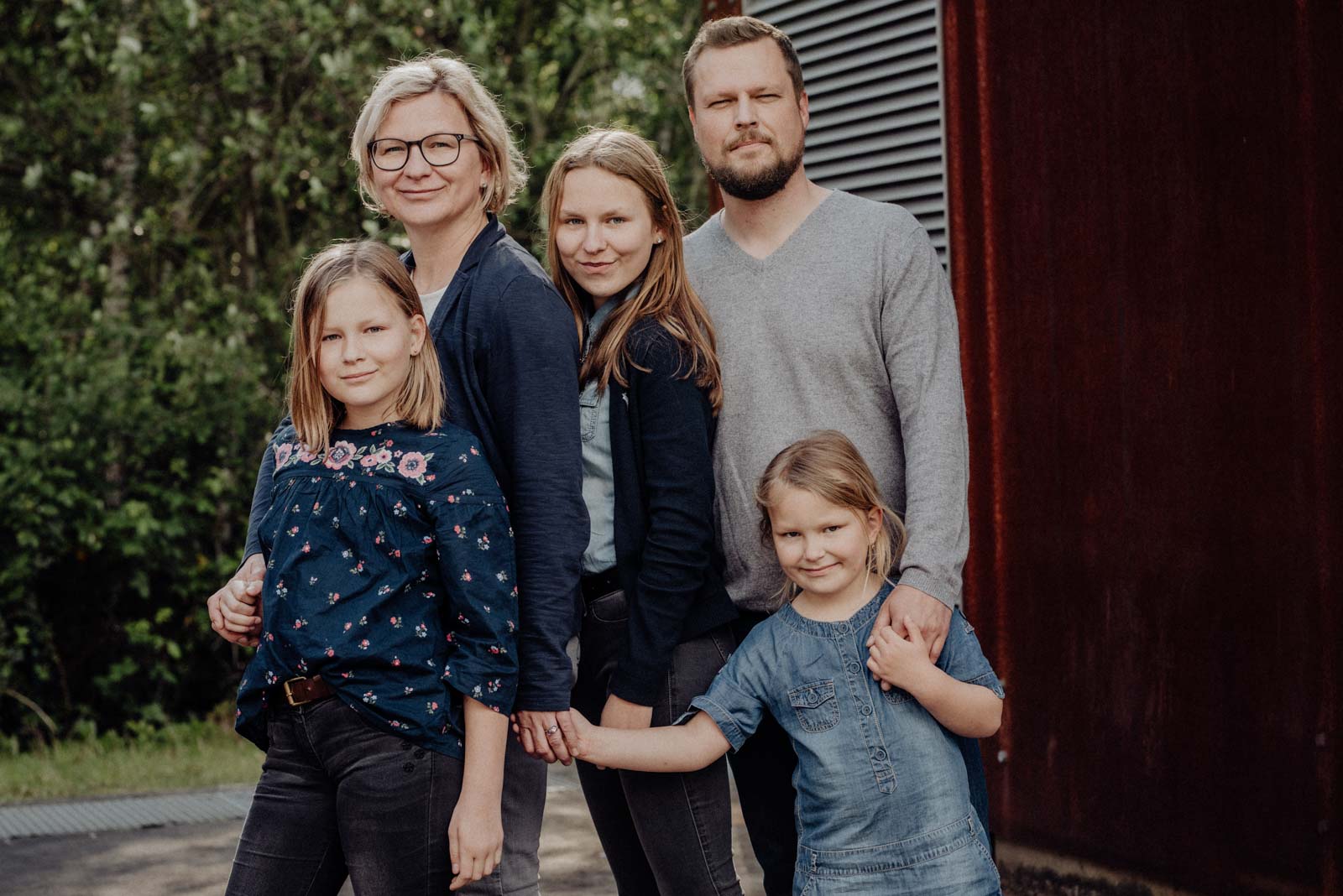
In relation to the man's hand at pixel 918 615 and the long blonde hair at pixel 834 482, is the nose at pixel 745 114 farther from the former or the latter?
the man's hand at pixel 918 615

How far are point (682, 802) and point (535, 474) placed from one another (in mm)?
670

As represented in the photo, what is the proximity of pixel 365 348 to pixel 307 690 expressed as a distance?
580 mm

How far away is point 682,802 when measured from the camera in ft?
8.65

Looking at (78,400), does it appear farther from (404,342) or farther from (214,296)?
(404,342)

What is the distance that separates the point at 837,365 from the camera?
9.07 ft

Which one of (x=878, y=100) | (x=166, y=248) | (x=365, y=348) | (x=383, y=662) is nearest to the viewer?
(x=383, y=662)

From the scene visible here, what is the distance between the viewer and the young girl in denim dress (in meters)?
2.55

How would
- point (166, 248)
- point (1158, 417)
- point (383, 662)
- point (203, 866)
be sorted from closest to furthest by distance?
point (383, 662), point (1158, 417), point (203, 866), point (166, 248)

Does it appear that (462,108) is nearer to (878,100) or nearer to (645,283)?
(645,283)

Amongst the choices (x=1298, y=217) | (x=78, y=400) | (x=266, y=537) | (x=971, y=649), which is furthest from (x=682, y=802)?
(x=78, y=400)

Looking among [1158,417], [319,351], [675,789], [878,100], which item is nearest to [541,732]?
[675,789]

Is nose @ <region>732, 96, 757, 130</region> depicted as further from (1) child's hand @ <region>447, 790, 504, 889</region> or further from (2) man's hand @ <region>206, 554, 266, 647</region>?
(1) child's hand @ <region>447, 790, 504, 889</region>

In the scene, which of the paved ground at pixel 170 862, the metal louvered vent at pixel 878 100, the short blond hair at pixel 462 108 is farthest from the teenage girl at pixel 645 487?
the paved ground at pixel 170 862

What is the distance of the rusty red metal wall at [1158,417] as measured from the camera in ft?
10.8
